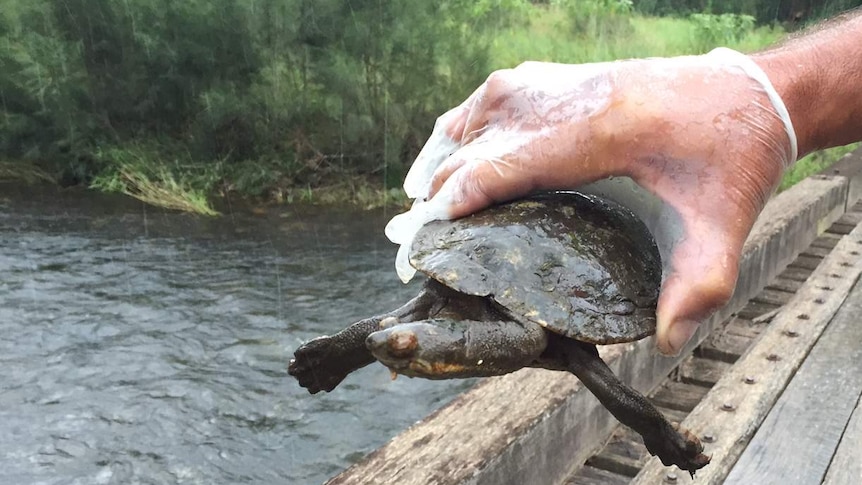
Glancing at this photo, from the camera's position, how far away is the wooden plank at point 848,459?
6.04 feet

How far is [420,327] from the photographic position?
103cm

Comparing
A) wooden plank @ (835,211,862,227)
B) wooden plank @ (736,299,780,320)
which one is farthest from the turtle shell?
wooden plank @ (835,211,862,227)

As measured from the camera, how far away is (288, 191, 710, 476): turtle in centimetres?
119

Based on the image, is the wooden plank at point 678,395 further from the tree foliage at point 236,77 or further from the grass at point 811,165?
the tree foliage at point 236,77

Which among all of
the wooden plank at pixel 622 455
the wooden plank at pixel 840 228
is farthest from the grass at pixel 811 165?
the wooden plank at pixel 622 455

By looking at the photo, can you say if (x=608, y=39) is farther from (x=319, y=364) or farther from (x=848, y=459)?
(x=319, y=364)

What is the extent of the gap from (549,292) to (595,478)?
1.27 m

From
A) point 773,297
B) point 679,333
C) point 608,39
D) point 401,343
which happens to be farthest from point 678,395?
point 608,39

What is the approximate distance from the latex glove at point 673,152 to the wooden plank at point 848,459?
1011mm

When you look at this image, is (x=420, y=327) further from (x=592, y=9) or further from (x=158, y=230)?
(x=592, y=9)

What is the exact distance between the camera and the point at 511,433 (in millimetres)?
1875

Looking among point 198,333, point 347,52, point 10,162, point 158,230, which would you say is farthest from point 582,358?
point 10,162

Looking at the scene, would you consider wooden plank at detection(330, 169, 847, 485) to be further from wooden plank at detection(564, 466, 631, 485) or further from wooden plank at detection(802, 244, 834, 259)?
wooden plank at detection(802, 244, 834, 259)

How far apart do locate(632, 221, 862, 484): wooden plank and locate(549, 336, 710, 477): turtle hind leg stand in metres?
0.67
